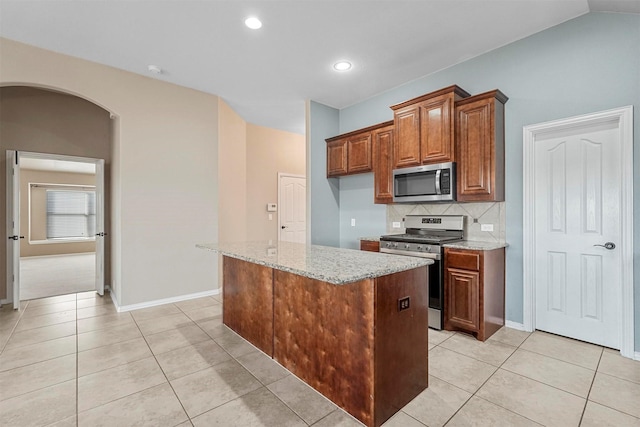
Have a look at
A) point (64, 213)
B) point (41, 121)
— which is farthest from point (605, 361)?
point (64, 213)

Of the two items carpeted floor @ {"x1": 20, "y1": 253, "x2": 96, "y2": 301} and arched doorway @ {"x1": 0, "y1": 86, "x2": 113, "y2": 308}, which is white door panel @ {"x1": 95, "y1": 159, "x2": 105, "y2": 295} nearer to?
arched doorway @ {"x1": 0, "y1": 86, "x2": 113, "y2": 308}

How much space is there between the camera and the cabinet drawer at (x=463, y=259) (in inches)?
112

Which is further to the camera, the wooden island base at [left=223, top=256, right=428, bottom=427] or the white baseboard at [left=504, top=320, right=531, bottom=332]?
the white baseboard at [left=504, top=320, right=531, bottom=332]

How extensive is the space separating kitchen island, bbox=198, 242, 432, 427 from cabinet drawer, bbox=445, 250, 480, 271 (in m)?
1.09

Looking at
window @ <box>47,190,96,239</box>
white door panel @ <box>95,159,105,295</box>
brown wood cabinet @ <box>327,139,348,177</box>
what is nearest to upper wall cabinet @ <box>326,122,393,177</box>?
brown wood cabinet @ <box>327,139,348,177</box>

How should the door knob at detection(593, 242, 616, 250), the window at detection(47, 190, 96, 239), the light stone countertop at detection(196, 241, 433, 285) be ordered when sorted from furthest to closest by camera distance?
the window at detection(47, 190, 96, 239) < the door knob at detection(593, 242, 616, 250) < the light stone countertop at detection(196, 241, 433, 285)

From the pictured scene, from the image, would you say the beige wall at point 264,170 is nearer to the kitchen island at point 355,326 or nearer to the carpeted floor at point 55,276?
the carpeted floor at point 55,276

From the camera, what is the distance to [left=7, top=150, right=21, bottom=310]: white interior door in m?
3.84

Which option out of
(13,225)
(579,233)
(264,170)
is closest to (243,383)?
(579,233)

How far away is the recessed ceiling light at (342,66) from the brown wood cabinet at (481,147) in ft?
4.33

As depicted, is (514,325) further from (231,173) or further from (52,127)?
(52,127)

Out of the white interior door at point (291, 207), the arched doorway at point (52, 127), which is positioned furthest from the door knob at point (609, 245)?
the arched doorway at point (52, 127)

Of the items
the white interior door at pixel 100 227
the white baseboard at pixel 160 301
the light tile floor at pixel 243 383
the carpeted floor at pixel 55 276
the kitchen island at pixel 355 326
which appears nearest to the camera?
the kitchen island at pixel 355 326

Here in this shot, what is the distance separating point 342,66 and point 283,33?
35.9 inches
